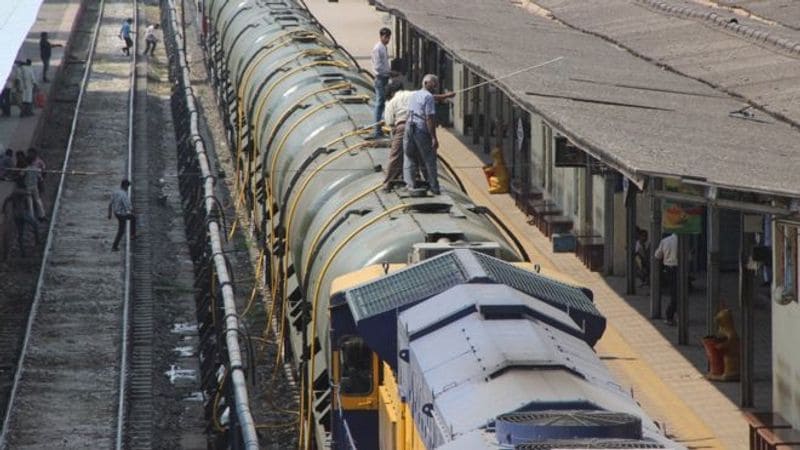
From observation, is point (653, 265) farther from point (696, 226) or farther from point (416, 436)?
point (416, 436)

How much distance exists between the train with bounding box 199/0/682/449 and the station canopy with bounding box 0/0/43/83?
15.2 feet

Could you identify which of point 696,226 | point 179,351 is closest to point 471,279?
point 696,226

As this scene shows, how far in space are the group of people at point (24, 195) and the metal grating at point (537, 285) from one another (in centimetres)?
1700

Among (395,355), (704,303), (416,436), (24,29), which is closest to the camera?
(416,436)

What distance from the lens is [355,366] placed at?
1540cm

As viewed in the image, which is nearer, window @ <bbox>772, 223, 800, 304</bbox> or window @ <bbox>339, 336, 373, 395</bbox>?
window @ <bbox>339, 336, 373, 395</bbox>

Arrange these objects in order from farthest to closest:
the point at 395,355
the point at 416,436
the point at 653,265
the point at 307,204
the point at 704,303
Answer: the point at 704,303 → the point at 653,265 → the point at 307,204 → the point at 395,355 → the point at 416,436

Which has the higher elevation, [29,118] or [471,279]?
[471,279]

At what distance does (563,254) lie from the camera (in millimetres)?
29984

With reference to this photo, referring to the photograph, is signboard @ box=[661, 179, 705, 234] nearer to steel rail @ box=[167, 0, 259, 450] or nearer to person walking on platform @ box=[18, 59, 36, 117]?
steel rail @ box=[167, 0, 259, 450]

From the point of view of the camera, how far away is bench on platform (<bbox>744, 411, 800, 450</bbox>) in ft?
59.3

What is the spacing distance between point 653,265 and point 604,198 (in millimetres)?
3408

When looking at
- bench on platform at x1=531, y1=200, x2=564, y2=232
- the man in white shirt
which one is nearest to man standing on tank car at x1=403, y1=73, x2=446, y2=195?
the man in white shirt

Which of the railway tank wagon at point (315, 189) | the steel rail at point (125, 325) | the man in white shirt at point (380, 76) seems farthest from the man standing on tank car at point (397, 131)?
the steel rail at point (125, 325)
